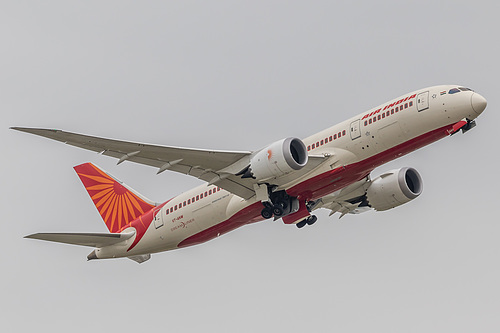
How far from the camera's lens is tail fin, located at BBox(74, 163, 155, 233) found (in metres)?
52.8

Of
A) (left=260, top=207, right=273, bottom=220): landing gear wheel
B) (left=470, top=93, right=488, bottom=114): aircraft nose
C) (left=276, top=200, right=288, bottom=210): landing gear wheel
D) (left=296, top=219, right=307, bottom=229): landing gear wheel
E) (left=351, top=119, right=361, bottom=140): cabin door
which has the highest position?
(left=470, top=93, right=488, bottom=114): aircraft nose

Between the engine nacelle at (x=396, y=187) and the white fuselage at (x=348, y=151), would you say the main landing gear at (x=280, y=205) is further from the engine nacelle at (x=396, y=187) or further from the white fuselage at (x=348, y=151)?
the engine nacelle at (x=396, y=187)

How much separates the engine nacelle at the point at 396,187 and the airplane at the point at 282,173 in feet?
0.18

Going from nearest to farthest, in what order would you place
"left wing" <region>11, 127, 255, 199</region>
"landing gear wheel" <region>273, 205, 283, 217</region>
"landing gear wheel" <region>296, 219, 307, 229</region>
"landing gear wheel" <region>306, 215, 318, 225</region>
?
"left wing" <region>11, 127, 255, 199</region> → "landing gear wheel" <region>273, 205, 283, 217</region> → "landing gear wheel" <region>296, 219, 307, 229</region> → "landing gear wheel" <region>306, 215, 318, 225</region>

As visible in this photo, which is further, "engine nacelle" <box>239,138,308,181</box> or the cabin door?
the cabin door

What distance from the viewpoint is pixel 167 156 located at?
144 ft

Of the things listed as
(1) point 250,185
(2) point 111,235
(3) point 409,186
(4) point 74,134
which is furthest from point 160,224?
(3) point 409,186

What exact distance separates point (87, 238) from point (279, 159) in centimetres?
1263

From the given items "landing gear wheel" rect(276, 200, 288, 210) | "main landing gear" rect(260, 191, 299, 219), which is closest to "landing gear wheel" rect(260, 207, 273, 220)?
"main landing gear" rect(260, 191, 299, 219)

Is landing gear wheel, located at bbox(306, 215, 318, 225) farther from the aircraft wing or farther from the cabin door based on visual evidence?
the cabin door

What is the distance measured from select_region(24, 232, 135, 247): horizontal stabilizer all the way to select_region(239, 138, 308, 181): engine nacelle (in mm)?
10421

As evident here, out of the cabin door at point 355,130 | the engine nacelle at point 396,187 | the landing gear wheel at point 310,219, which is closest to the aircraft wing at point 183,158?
the cabin door at point 355,130

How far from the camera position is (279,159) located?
43.2m

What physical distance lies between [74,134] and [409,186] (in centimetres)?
1997
